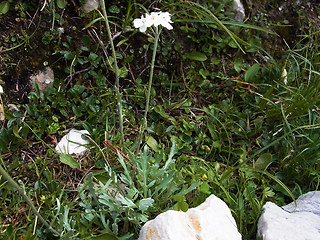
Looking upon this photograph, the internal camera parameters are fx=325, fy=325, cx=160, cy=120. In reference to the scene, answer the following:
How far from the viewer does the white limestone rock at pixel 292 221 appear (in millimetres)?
1793

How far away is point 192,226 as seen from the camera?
1.62 metres

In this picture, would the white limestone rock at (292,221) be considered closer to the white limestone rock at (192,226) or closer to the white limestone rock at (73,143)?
the white limestone rock at (192,226)

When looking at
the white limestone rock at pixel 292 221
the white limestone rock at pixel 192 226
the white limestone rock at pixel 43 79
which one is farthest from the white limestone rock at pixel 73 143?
the white limestone rock at pixel 292 221

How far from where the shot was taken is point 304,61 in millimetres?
2787

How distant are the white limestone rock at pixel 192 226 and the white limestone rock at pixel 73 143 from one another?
A: 2.61 ft

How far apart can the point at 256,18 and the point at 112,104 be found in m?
1.62

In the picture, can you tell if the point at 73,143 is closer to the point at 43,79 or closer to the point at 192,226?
the point at 43,79

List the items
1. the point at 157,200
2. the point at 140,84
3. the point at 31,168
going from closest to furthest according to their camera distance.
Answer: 1. the point at 157,200
2. the point at 31,168
3. the point at 140,84

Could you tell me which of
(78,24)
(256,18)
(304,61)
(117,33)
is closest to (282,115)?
(304,61)

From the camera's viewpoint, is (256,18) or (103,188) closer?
(103,188)

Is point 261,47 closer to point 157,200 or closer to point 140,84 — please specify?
point 140,84

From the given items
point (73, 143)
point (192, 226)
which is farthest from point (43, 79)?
point (192, 226)

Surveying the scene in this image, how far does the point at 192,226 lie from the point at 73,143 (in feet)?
3.38

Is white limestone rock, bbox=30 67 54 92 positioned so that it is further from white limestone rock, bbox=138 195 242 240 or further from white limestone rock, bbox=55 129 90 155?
white limestone rock, bbox=138 195 242 240
